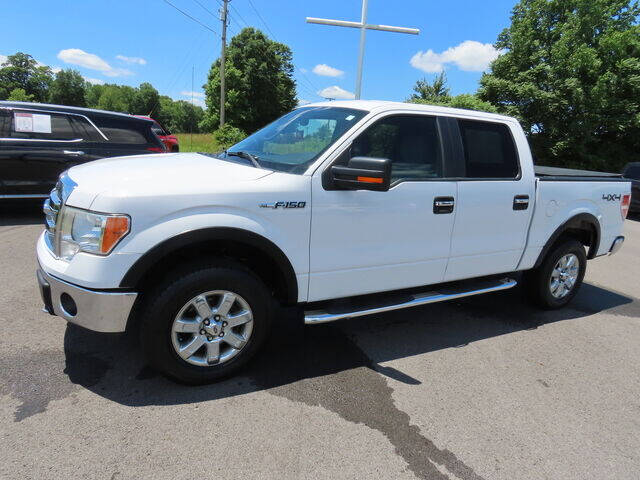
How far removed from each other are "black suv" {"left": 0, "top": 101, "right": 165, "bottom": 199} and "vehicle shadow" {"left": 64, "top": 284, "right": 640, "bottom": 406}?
172 inches

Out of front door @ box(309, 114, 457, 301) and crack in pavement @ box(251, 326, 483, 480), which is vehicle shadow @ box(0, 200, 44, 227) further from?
front door @ box(309, 114, 457, 301)

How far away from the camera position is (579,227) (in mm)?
4625

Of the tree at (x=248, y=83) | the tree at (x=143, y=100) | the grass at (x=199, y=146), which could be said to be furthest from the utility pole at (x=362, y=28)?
the tree at (x=143, y=100)

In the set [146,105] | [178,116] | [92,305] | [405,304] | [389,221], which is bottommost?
[405,304]

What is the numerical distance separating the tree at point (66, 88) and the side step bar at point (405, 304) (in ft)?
364

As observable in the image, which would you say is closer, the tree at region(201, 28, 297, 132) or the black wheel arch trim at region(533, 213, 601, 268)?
the black wheel arch trim at region(533, 213, 601, 268)

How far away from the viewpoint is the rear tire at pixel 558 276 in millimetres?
4500

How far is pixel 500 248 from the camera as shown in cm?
396

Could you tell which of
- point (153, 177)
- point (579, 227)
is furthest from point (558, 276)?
point (153, 177)

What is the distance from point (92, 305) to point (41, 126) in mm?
5727

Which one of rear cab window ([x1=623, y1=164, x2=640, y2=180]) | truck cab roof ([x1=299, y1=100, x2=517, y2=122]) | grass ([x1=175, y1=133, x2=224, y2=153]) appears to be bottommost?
grass ([x1=175, y1=133, x2=224, y2=153])

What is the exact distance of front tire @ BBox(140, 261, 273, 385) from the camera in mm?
2609

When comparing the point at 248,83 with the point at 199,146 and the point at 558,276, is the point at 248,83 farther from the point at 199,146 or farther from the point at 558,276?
the point at 558,276

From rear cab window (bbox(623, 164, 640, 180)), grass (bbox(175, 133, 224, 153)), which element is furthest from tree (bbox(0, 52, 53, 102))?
rear cab window (bbox(623, 164, 640, 180))
